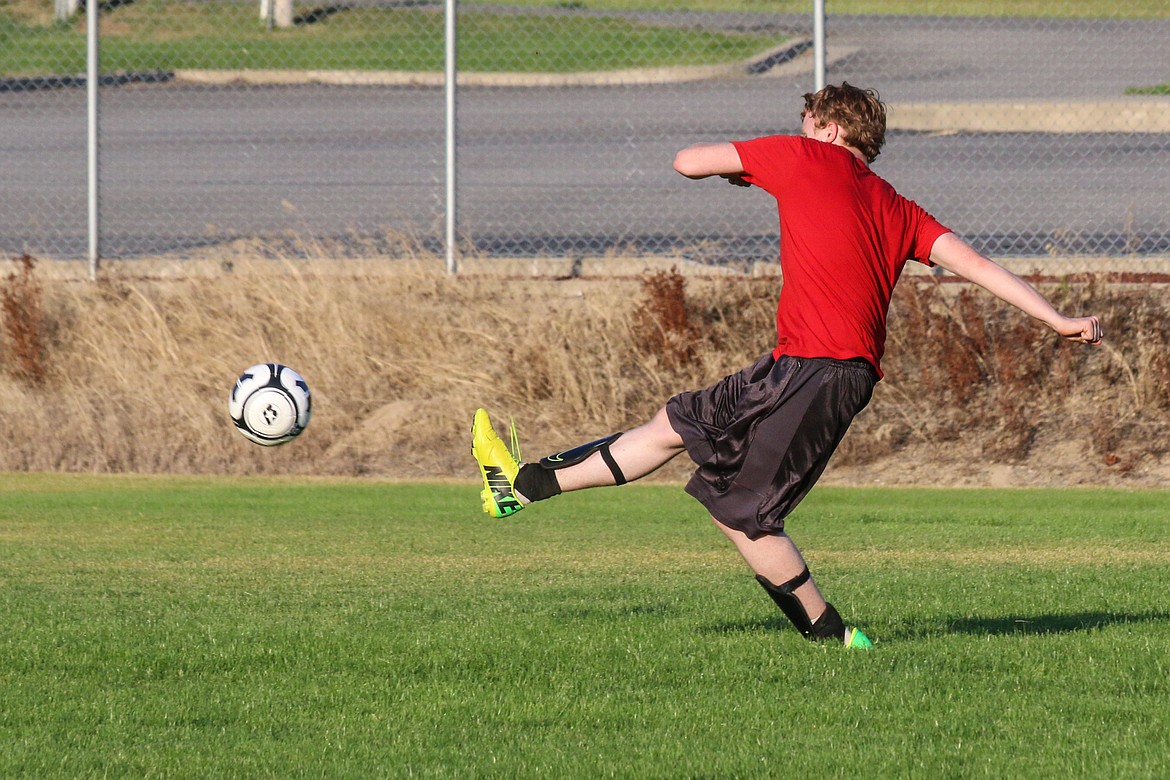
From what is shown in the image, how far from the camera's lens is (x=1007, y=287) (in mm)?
5930

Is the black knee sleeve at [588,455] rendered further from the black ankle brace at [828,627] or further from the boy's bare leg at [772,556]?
the black ankle brace at [828,627]

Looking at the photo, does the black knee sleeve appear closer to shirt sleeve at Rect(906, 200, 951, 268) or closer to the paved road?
shirt sleeve at Rect(906, 200, 951, 268)

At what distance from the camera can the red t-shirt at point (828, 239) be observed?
5.93 m

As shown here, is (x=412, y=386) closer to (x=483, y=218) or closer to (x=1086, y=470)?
(x=483, y=218)

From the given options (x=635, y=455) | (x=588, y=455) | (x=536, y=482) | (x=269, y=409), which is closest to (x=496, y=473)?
(x=536, y=482)

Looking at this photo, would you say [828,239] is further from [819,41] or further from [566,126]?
[566,126]

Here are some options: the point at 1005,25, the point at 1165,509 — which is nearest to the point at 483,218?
the point at 1005,25

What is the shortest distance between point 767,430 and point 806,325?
393mm

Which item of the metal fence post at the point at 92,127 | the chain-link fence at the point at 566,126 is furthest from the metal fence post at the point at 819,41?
the metal fence post at the point at 92,127

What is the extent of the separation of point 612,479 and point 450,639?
0.96m

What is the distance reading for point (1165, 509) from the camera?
37.4 ft

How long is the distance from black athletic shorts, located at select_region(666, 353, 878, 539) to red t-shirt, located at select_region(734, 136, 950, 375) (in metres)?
0.09

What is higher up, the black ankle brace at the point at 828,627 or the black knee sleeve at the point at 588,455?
the black knee sleeve at the point at 588,455

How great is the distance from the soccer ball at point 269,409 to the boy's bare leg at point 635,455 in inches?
112
